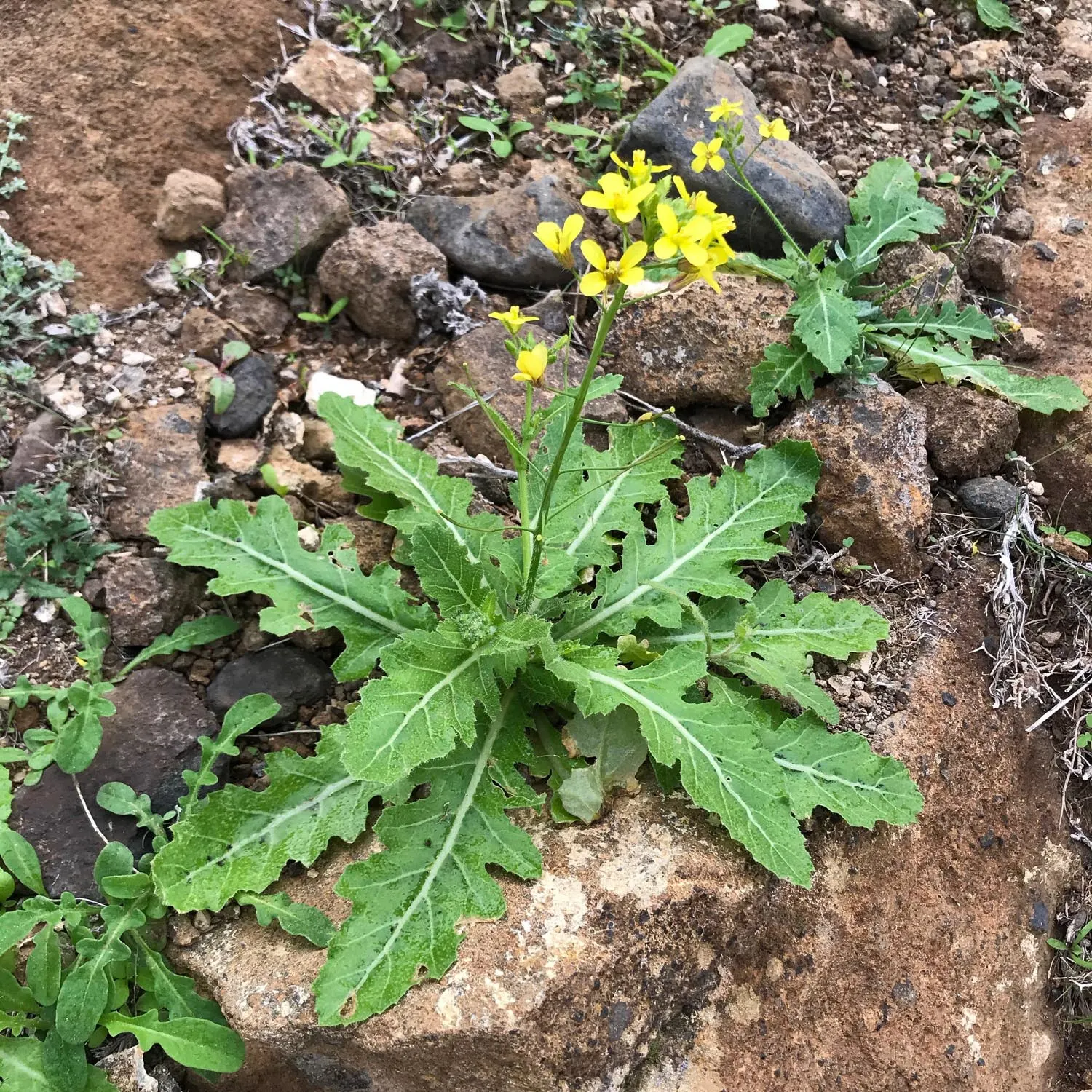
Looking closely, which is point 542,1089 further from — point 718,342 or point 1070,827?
point 718,342

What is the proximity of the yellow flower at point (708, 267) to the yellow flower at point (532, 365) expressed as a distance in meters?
0.37

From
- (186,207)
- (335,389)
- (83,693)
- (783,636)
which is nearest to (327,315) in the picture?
(335,389)

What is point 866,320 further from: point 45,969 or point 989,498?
point 45,969

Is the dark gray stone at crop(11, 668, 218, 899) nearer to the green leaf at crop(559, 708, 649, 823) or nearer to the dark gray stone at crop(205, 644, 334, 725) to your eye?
the dark gray stone at crop(205, 644, 334, 725)

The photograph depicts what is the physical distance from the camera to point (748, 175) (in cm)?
387

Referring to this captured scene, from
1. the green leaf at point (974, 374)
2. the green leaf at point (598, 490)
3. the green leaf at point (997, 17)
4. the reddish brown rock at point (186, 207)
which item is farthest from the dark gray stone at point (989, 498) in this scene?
the reddish brown rock at point (186, 207)

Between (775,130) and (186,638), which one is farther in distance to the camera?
(775,130)

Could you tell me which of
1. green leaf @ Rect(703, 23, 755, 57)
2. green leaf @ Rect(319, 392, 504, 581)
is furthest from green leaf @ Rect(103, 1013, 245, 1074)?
green leaf @ Rect(703, 23, 755, 57)

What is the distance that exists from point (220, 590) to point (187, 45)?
274 centimetres

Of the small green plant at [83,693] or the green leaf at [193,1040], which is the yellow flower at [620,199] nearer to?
the small green plant at [83,693]

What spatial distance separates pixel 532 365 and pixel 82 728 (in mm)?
1937

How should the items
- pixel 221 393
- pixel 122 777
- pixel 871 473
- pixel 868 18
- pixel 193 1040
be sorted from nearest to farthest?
pixel 193 1040, pixel 122 777, pixel 871 473, pixel 221 393, pixel 868 18

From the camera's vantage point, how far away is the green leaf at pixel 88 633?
10.1 feet

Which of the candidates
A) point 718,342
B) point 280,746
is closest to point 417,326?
point 718,342
